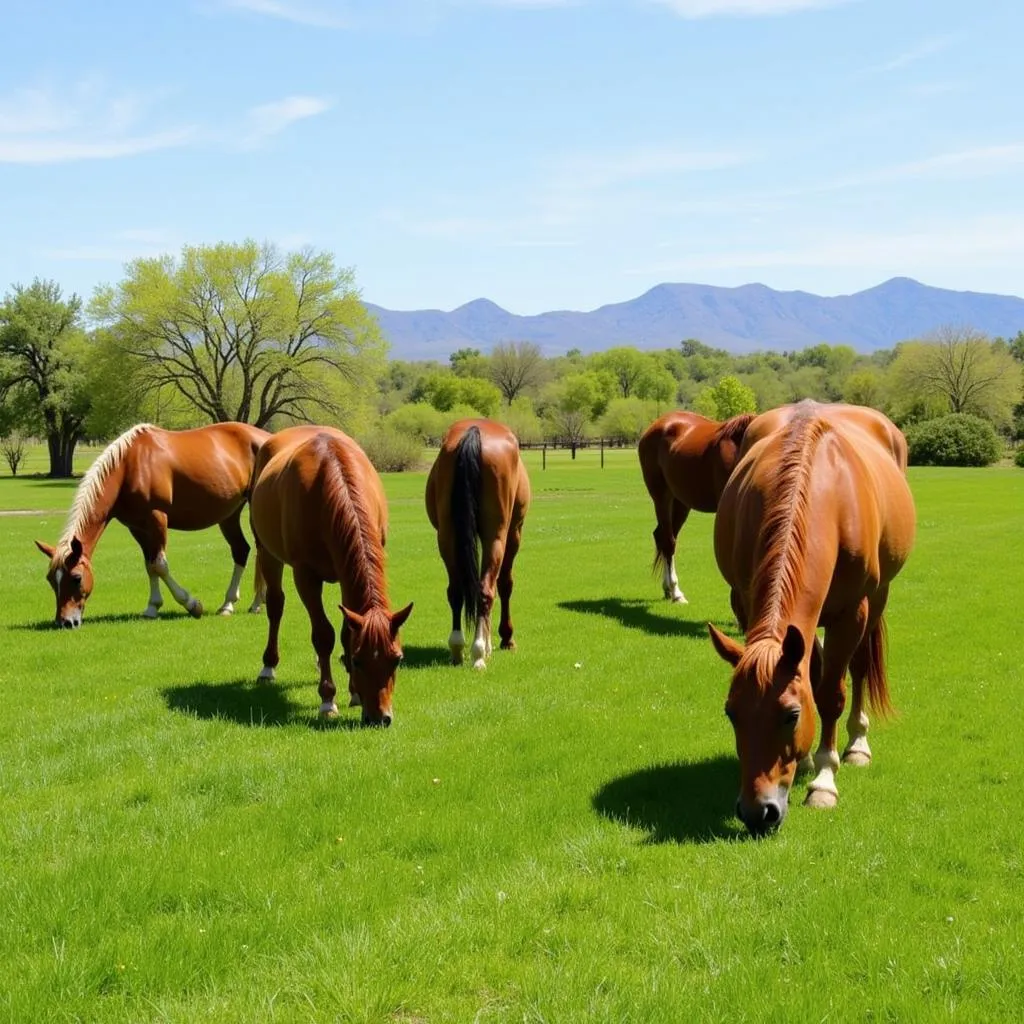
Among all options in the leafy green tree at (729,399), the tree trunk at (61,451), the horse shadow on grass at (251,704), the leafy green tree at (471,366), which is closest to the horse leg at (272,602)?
the horse shadow on grass at (251,704)

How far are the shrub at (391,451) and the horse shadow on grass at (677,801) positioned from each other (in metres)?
55.1

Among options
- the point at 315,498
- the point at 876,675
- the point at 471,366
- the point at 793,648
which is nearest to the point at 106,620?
the point at 315,498

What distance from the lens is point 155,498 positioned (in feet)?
41.0

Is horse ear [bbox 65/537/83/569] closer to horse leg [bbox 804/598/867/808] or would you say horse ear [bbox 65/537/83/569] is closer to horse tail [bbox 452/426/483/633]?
horse tail [bbox 452/426/483/633]

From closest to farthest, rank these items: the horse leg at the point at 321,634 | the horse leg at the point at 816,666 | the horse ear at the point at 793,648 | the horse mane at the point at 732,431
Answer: the horse ear at the point at 793,648 → the horse leg at the point at 816,666 → the horse leg at the point at 321,634 → the horse mane at the point at 732,431

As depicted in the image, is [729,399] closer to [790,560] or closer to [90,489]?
[90,489]

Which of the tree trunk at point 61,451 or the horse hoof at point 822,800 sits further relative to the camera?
the tree trunk at point 61,451

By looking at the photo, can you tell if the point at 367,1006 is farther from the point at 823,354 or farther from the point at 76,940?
the point at 823,354

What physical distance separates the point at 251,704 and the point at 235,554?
5.83 m

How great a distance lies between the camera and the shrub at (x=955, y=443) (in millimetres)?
60531

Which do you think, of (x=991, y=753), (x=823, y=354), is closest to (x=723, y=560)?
(x=991, y=753)

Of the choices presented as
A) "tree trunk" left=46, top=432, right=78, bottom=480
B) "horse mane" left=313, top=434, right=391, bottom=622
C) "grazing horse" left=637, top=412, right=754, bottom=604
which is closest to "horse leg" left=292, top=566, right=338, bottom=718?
"horse mane" left=313, top=434, right=391, bottom=622

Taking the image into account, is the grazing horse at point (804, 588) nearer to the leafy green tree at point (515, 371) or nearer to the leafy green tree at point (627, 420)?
the leafy green tree at point (627, 420)

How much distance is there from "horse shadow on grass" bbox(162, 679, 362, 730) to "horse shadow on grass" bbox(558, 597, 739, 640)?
4332 mm
